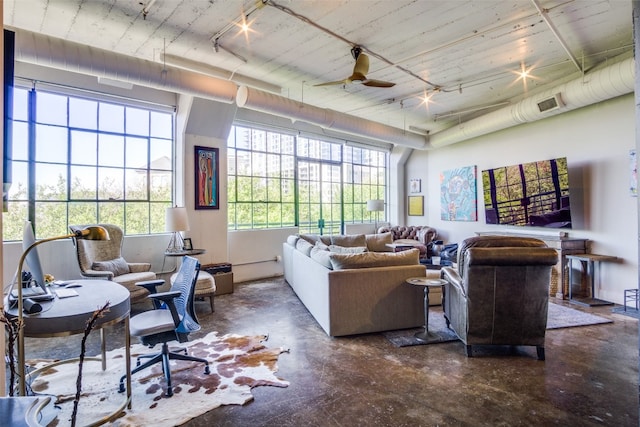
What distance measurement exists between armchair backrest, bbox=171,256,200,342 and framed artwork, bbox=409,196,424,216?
6.84 metres

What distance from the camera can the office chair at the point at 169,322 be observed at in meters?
2.44

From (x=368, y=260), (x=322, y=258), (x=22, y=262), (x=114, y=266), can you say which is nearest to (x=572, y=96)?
(x=368, y=260)

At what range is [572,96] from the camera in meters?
4.55

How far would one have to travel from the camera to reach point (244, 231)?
6234 mm

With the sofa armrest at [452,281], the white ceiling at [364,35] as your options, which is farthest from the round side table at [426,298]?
the white ceiling at [364,35]

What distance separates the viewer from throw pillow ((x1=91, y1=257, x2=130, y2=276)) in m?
4.20

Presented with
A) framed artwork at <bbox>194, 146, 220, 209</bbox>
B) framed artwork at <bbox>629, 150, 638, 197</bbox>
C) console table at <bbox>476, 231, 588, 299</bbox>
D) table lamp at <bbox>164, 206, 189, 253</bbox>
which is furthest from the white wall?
table lamp at <bbox>164, 206, 189, 253</bbox>

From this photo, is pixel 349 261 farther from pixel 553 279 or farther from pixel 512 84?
pixel 512 84

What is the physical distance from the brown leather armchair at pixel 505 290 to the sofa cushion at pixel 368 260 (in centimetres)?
78

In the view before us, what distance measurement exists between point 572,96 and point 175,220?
5.75m

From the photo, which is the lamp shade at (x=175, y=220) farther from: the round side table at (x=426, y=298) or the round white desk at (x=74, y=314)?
the round side table at (x=426, y=298)

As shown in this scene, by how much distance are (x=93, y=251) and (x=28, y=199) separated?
3.40 ft

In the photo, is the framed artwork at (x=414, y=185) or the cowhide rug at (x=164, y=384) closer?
the cowhide rug at (x=164, y=384)

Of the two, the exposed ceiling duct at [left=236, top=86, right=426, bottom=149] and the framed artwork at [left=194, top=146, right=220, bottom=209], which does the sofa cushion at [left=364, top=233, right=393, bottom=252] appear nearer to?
the exposed ceiling duct at [left=236, top=86, right=426, bottom=149]
